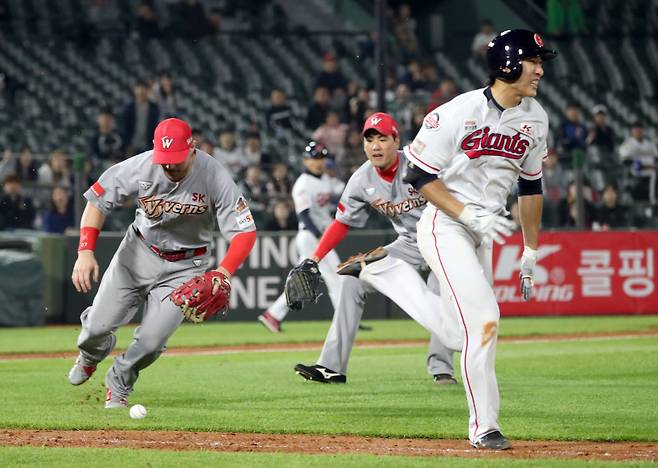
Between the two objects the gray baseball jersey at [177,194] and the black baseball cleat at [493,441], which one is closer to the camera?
the black baseball cleat at [493,441]

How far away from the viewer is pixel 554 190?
18016 millimetres

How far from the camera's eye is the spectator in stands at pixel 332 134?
1992 cm

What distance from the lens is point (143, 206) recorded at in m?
8.20

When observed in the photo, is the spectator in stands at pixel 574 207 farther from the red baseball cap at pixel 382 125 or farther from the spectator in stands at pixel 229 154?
the red baseball cap at pixel 382 125

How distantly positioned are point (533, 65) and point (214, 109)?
17587mm

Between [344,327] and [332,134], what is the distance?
10473 mm

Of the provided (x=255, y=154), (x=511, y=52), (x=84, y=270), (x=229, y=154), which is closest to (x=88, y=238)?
(x=84, y=270)

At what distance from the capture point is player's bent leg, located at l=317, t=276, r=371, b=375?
389 inches

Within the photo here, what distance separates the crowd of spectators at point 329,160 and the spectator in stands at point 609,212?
1cm

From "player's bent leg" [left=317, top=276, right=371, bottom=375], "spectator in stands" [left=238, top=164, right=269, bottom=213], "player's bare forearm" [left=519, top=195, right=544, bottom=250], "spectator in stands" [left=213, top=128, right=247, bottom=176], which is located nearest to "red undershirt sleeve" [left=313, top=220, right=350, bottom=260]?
"player's bent leg" [left=317, top=276, right=371, bottom=375]

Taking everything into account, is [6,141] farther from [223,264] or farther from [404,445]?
[404,445]

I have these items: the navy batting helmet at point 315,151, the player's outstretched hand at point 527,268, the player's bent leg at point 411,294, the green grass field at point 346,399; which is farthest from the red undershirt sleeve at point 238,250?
the navy batting helmet at point 315,151

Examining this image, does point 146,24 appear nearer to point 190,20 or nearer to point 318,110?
point 190,20

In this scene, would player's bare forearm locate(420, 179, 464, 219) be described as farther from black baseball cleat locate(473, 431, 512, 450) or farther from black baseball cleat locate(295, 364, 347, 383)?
black baseball cleat locate(295, 364, 347, 383)
